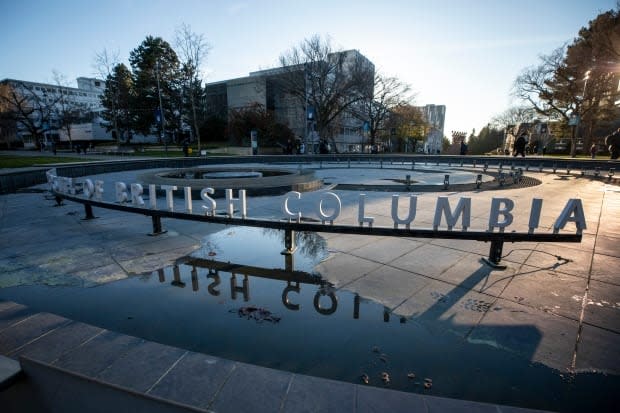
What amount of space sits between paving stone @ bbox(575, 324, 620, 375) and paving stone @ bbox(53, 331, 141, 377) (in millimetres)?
4281

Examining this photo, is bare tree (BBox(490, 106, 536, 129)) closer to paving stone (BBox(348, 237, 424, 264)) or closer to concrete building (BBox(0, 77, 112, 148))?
paving stone (BBox(348, 237, 424, 264))

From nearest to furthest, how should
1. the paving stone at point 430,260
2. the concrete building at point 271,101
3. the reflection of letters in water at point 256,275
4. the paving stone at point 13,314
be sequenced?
the paving stone at point 13,314, the reflection of letters in water at point 256,275, the paving stone at point 430,260, the concrete building at point 271,101

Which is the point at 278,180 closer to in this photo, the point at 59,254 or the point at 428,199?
the point at 428,199

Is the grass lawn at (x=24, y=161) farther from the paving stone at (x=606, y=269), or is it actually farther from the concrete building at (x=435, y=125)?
the concrete building at (x=435, y=125)

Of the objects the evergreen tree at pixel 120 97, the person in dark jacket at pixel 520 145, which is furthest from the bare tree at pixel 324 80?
the evergreen tree at pixel 120 97

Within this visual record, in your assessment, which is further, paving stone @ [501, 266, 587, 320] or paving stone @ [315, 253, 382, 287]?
paving stone @ [315, 253, 382, 287]

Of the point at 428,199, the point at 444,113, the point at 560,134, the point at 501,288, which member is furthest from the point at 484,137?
the point at 501,288

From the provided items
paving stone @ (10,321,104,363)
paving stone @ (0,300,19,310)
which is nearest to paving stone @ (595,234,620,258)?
paving stone @ (10,321,104,363)

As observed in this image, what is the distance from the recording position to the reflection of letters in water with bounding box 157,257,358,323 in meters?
3.56

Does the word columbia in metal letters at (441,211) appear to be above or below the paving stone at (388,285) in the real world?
above

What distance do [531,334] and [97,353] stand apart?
4.46 meters

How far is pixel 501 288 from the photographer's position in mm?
4125

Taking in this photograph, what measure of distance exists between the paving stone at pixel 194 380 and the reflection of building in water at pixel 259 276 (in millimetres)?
1297

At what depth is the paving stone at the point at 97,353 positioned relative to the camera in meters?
2.44
